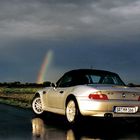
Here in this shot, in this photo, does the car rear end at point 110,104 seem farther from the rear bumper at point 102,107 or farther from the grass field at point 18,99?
the grass field at point 18,99

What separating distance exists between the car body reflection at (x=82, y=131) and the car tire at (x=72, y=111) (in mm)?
232

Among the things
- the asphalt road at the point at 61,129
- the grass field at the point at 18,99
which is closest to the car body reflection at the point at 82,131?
the asphalt road at the point at 61,129

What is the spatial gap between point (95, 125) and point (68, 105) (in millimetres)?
996

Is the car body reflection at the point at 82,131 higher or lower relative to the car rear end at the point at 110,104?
lower

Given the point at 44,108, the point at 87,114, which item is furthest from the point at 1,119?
the point at 87,114

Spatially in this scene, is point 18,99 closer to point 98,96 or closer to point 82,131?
point 98,96

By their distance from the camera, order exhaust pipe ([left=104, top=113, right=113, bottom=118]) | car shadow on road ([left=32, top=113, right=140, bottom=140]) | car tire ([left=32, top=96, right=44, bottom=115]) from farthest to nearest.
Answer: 1. car tire ([left=32, top=96, right=44, bottom=115])
2. exhaust pipe ([left=104, top=113, right=113, bottom=118])
3. car shadow on road ([left=32, top=113, right=140, bottom=140])

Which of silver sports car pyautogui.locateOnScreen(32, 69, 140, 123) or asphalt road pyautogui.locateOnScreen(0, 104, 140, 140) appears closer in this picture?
asphalt road pyautogui.locateOnScreen(0, 104, 140, 140)

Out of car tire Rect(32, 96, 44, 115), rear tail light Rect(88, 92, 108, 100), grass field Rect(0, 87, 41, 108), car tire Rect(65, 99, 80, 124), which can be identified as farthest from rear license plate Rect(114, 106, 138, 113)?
grass field Rect(0, 87, 41, 108)

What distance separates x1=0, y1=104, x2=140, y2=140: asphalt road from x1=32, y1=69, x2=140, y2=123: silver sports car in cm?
40

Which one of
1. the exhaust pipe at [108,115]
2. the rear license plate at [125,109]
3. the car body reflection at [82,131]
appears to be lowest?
the car body reflection at [82,131]

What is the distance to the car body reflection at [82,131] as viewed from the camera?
426 inches

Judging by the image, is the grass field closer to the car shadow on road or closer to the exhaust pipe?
the car shadow on road

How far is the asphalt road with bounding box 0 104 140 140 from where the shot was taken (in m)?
10.8
